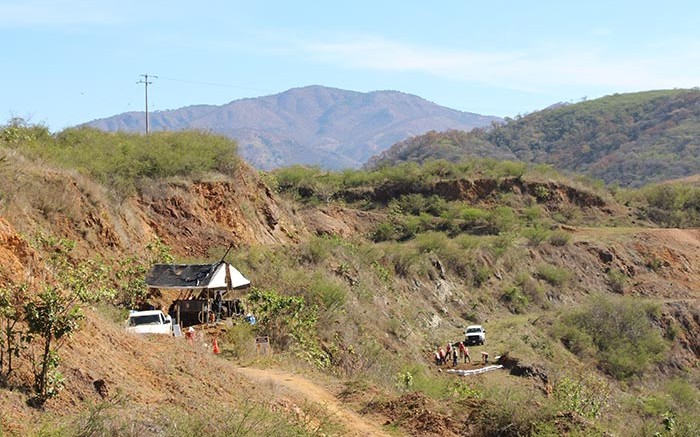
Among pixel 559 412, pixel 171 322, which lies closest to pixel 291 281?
pixel 171 322

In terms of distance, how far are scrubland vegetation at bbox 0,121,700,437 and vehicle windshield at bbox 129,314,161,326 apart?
328 millimetres

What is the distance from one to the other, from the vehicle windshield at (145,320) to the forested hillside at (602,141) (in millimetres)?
92490

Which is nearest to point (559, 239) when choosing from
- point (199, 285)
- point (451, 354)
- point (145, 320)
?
point (451, 354)

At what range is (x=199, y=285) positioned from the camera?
21.4 metres

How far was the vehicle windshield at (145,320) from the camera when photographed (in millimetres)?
18484

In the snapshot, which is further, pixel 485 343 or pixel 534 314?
pixel 534 314

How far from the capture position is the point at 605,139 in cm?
13425

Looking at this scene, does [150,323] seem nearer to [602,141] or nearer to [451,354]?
[451,354]

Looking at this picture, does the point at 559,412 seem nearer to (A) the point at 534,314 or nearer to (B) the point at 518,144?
(A) the point at 534,314

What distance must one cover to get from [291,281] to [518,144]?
119m

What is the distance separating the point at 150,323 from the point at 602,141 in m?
124

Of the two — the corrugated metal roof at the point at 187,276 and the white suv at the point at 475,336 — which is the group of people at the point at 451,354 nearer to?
the white suv at the point at 475,336

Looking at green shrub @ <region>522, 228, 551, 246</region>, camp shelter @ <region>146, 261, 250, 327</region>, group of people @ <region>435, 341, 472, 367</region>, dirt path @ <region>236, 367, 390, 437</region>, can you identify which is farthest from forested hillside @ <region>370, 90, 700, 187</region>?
dirt path @ <region>236, 367, 390, 437</region>

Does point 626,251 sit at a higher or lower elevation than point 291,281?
lower
